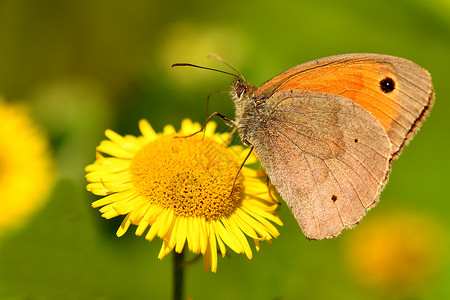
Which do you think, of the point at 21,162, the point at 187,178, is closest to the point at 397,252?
the point at 187,178

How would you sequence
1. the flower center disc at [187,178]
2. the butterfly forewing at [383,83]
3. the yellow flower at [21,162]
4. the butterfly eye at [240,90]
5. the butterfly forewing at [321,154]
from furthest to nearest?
the yellow flower at [21,162], the butterfly eye at [240,90], the butterfly forewing at [383,83], the butterfly forewing at [321,154], the flower center disc at [187,178]

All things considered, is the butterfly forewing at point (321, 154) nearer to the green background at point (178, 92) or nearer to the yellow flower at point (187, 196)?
the yellow flower at point (187, 196)

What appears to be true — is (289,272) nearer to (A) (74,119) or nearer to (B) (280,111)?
(B) (280,111)

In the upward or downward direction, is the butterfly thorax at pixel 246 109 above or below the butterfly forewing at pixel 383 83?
below

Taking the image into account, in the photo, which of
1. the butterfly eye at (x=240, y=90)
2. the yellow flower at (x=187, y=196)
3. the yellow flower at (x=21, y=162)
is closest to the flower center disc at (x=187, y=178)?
the yellow flower at (x=187, y=196)

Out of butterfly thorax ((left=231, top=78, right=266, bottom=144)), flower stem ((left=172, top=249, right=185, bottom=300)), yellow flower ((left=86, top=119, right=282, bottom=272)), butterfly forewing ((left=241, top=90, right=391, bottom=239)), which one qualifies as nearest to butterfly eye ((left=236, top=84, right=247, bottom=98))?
butterfly thorax ((left=231, top=78, right=266, bottom=144))

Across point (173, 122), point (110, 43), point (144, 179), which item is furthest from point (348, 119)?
point (110, 43)

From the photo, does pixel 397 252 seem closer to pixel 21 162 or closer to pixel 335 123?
pixel 335 123
